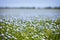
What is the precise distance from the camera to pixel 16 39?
195cm

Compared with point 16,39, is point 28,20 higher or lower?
higher

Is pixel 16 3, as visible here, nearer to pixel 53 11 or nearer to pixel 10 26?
pixel 10 26

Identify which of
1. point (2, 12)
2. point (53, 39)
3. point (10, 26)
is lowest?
point (53, 39)

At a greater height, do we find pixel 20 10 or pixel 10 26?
pixel 20 10

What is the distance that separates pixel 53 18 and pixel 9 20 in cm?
58

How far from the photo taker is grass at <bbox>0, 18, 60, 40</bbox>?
77.5 inches

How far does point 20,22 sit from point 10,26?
0.46ft

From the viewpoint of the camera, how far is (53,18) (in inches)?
84.0

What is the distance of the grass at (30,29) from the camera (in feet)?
6.46

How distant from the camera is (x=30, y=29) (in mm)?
2037

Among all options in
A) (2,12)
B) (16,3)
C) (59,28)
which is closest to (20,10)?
(16,3)

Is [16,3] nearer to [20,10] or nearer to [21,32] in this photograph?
[20,10]

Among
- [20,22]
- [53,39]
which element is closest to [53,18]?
[53,39]

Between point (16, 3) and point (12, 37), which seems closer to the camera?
point (12, 37)
